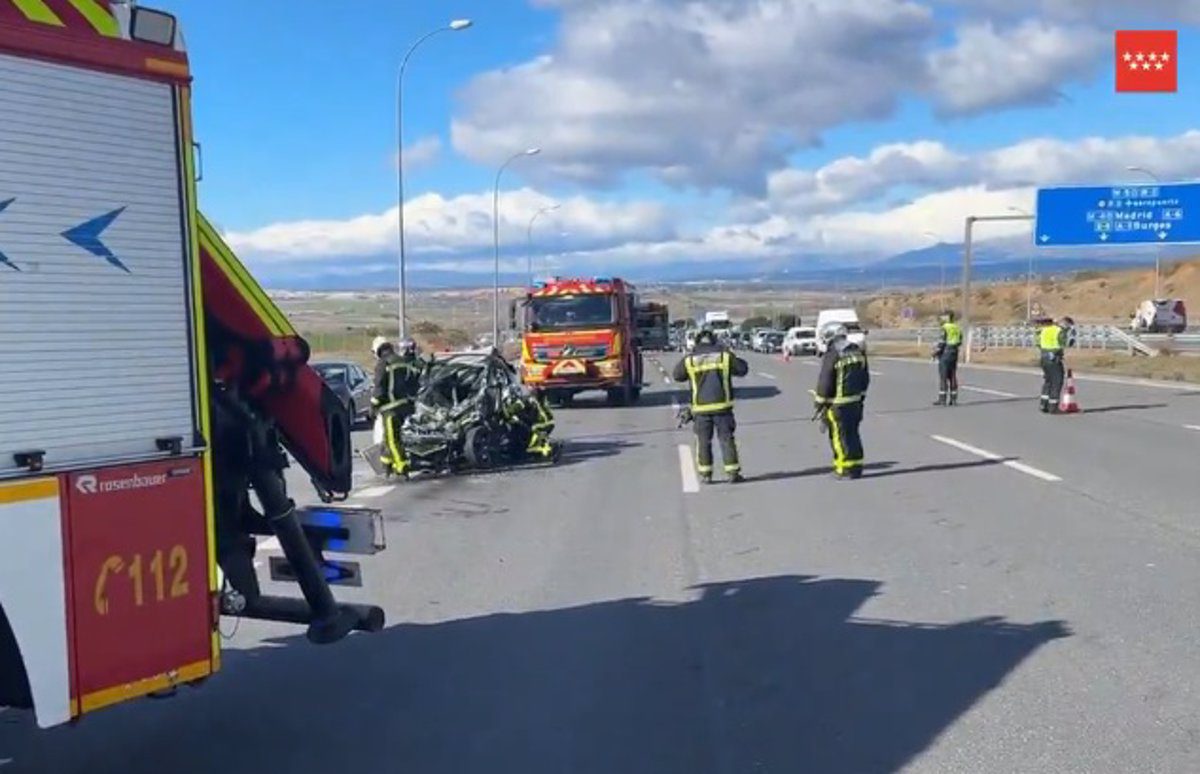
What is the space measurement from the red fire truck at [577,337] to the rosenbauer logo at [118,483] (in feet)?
80.3

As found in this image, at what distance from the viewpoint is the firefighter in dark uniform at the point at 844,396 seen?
50.2 ft

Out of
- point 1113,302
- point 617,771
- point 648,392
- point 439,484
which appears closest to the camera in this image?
point 617,771

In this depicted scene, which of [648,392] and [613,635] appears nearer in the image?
[613,635]

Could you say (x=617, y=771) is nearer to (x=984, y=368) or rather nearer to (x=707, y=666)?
(x=707, y=666)

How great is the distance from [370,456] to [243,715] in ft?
36.5

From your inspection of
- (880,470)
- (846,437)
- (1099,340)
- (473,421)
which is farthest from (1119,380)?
(473,421)

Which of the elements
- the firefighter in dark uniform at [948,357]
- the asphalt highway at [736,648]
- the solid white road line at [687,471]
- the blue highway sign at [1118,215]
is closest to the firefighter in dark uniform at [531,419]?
the solid white road line at [687,471]

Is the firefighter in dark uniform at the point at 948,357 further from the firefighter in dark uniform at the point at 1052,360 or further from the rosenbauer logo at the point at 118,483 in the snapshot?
the rosenbauer logo at the point at 118,483

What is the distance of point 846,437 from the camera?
15.5 m

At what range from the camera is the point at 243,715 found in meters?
6.46

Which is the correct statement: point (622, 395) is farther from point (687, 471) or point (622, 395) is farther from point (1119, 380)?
point (1119, 380)

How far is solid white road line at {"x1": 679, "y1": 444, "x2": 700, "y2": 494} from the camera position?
603 inches

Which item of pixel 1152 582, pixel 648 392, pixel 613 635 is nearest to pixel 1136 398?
pixel 648 392

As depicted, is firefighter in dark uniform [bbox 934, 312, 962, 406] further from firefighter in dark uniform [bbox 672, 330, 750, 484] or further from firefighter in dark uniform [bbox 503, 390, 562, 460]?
firefighter in dark uniform [bbox 672, 330, 750, 484]
